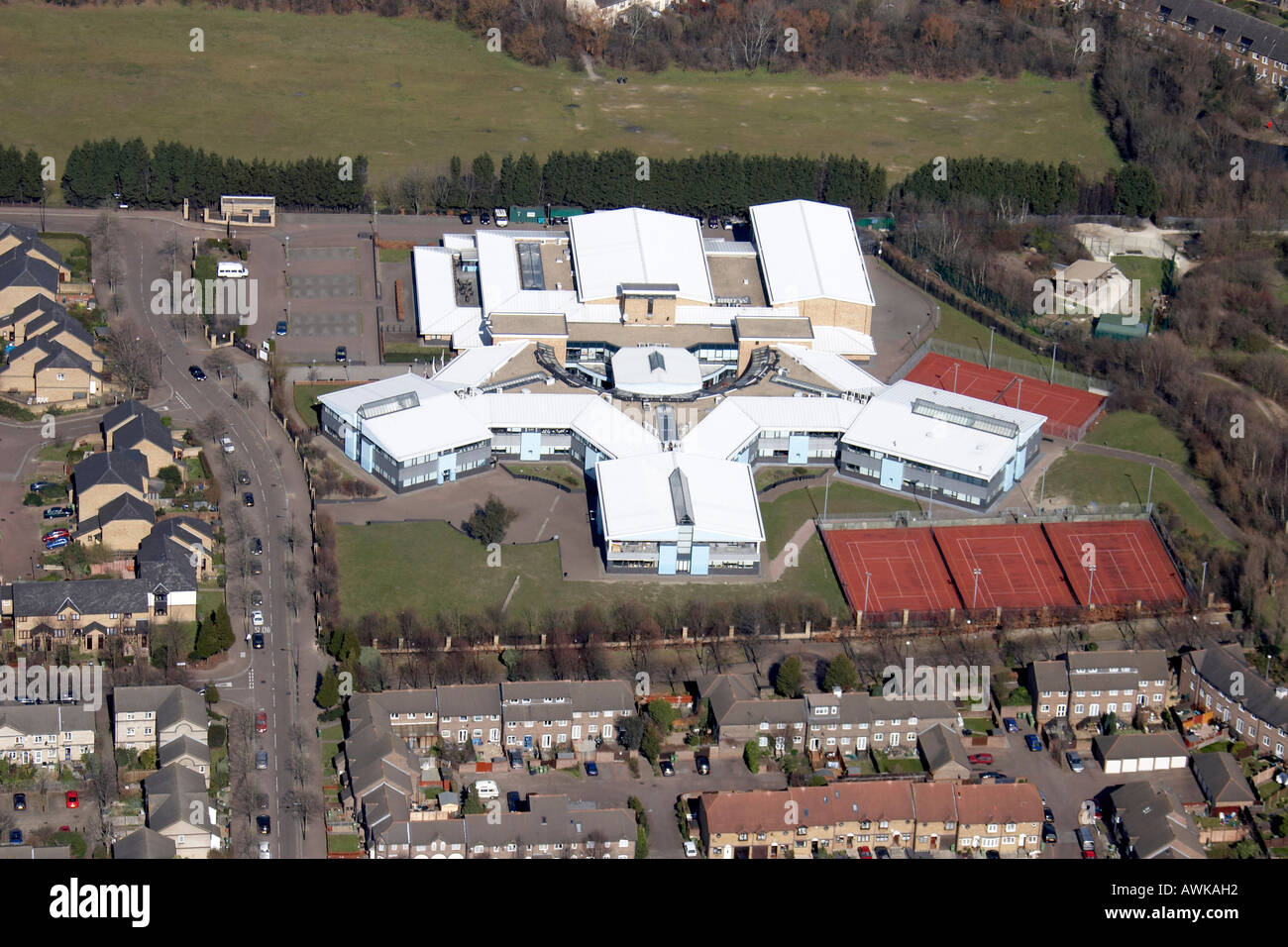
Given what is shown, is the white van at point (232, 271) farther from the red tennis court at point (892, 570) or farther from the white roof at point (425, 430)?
the red tennis court at point (892, 570)

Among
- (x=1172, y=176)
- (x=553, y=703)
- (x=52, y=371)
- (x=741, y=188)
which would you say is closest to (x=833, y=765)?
(x=553, y=703)

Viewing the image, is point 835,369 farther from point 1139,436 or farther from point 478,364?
point 478,364

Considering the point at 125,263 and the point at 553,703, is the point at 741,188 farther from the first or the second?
the point at 553,703

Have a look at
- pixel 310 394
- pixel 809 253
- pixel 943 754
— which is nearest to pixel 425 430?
pixel 310 394

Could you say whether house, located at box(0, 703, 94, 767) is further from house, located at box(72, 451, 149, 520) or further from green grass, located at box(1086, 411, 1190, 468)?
green grass, located at box(1086, 411, 1190, 468)

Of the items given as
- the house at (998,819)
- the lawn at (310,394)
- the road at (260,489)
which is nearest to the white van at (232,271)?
the road at (260,489)

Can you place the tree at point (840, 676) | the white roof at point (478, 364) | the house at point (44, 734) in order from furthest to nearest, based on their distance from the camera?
the white roof at point (478, 364)
the tree at point (840, 676)
the house at point (44, 734)
